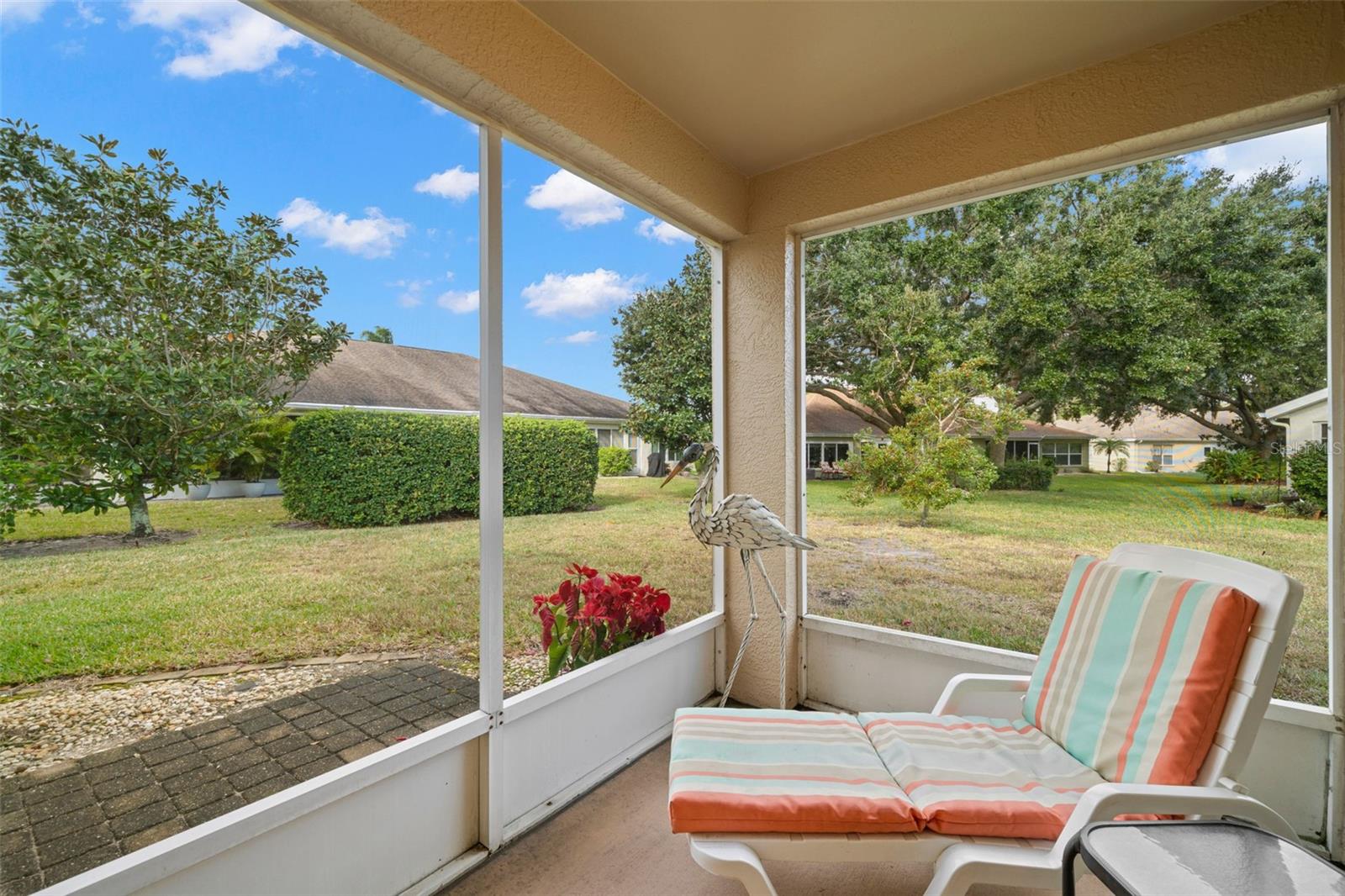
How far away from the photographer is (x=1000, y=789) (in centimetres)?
152

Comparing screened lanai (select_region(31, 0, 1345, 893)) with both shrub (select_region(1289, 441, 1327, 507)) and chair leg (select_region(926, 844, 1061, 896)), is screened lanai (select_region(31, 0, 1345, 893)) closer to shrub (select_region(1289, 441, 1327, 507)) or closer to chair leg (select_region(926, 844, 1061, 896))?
shrub (select_region(1289, 441, 1327, 507))

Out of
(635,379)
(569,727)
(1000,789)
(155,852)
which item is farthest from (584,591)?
(1000,789)

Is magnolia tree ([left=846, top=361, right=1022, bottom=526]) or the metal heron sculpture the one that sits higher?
magnolia tree ([left=846, top=361, right=1022, bottom=526])

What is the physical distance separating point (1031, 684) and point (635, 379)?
2.07m

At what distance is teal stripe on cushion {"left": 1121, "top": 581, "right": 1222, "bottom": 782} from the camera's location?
59.2 inches

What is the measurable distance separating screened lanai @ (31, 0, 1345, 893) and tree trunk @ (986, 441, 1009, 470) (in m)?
0.58

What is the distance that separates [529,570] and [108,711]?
120 cm

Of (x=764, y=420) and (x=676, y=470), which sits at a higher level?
(x=764, y=420)

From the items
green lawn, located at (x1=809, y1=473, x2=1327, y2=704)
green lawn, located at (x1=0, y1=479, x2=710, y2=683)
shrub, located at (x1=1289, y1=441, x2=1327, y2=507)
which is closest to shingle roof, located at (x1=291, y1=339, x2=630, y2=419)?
green lawn, located at (x1=0, y1=479, x2=710, y2=683)

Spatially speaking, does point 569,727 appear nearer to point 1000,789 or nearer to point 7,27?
point 1000,789

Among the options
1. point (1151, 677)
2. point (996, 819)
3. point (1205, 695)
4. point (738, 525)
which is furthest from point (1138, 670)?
point (738, 525)

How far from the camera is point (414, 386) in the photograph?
183 cm

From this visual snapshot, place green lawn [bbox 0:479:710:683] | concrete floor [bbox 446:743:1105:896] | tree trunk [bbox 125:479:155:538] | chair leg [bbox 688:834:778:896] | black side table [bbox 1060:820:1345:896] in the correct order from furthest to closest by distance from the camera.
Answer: concrete floor [bbox 446:743:1105:896] → chair leg [bbox 688:834:778:896] → tree trunk [bbox 125:479:155:538] → green lawn [bbox 0:479:710:683] → black side table [bbox 1060:820:1345:896]

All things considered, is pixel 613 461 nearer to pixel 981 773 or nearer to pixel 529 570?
pixel 529 570
